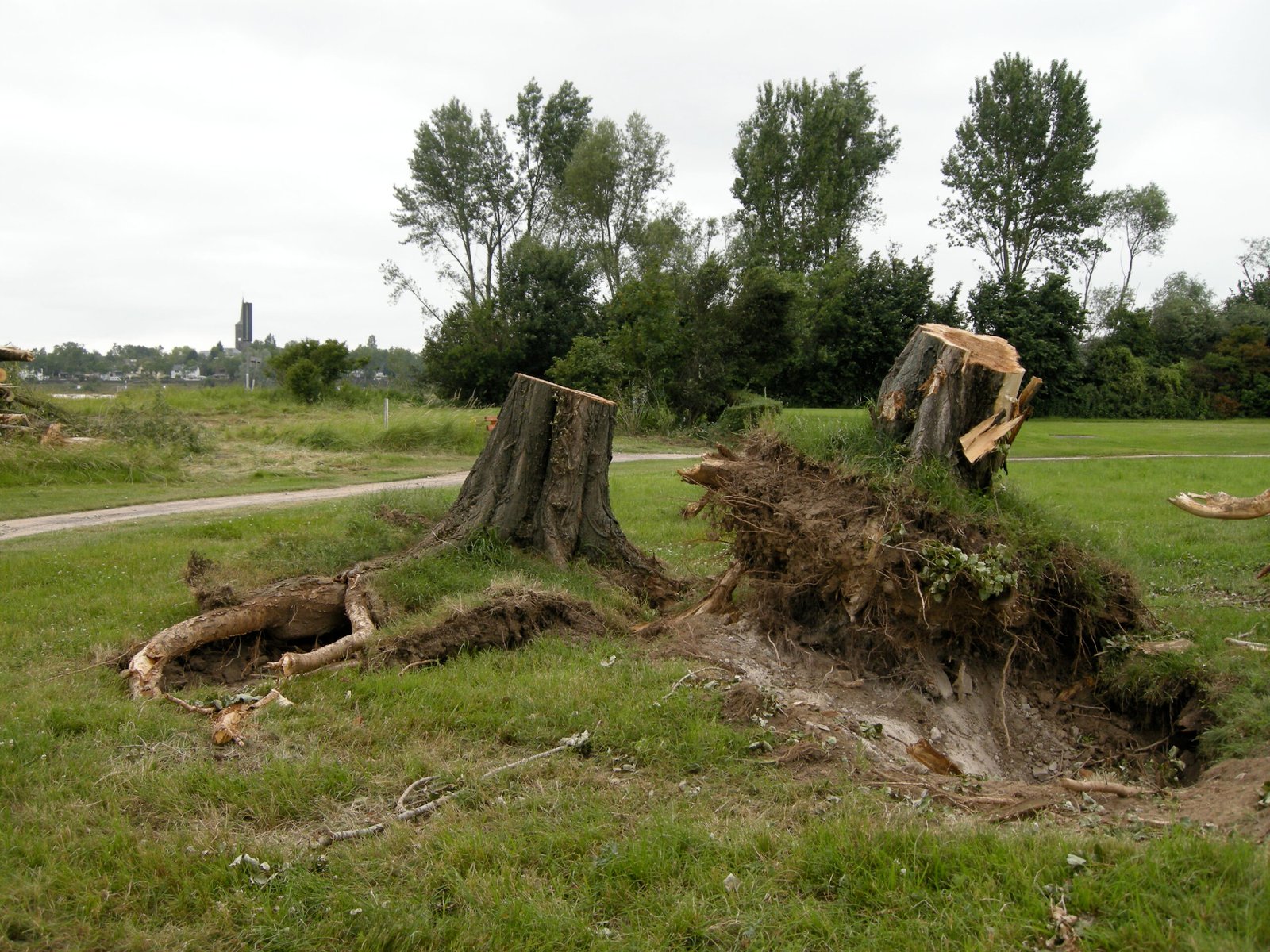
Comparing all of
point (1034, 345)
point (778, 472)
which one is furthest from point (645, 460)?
point (1034, 345)

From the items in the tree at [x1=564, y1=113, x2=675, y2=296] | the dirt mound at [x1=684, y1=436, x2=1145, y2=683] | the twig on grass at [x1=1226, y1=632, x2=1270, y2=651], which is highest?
the tree at [x1=564, y1=113, x2=675, y2=296]

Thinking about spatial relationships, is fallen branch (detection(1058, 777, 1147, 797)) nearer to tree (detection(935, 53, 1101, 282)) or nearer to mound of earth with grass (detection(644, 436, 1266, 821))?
mound of earth with grass (detection(644, 436, 1266, 821))

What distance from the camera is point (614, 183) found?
41344mm

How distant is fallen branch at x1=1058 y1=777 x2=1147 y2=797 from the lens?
3.99 m

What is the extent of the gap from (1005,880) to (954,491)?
2896mm

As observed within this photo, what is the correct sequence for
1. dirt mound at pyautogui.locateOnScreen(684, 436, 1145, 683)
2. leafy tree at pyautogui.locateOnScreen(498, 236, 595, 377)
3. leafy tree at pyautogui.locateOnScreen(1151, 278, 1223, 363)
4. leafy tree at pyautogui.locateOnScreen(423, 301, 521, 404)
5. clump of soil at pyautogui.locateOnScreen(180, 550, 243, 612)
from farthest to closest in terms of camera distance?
leafy tree at pyautogui.locateOnScreen(1151, 278, 1223, 363) → leafy tree at pyautogui.locateOnScreen(498, 236, 595, 377) → leafy tree at pyautogui.locateOnScreen(423, 301, 521, 404) → clump of soil at pyautogui.locateOnScreen(180, 550, 243, 612) → dirt mound at pyautogui.locateOnScreen(684, 436, 1145, 683)

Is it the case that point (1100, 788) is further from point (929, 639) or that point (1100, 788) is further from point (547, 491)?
point (547, 491)

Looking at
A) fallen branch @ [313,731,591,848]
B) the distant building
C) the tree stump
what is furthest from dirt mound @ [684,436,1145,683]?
the distant building

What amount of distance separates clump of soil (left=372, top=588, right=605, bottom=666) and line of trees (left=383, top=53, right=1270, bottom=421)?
1030 inches

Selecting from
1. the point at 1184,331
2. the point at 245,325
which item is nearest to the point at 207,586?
the point at 245,325

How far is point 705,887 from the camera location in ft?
9.96

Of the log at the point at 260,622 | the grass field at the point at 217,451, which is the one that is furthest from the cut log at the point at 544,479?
the grass field at the point at 217,451

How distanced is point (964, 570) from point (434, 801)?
2989mm

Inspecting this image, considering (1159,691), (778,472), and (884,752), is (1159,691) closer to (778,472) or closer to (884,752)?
(884,752)
